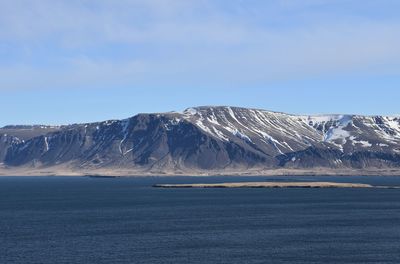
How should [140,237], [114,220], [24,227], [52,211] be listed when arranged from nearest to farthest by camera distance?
[140,237] < [24,227] < [114,220] < [52,211]

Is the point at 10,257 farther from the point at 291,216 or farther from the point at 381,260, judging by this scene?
the point at 291,216

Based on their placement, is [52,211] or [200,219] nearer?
[200,219]

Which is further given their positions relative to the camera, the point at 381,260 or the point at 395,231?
the point at 395,231

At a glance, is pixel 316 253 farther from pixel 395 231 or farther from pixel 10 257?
pixel 10 257

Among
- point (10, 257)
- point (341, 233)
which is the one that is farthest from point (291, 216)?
point (10, 257)

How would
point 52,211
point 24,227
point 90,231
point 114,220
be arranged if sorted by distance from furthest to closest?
point 52,211
point 114,220
point 24,227
point 90,231

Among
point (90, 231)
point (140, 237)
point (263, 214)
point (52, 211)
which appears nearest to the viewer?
point (140, 237)

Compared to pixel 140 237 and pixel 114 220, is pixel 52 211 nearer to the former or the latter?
pixel 114 220

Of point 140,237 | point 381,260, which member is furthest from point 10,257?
point 381,260

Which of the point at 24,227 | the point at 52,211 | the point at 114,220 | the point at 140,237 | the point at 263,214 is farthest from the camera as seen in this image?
the point at 52,211
